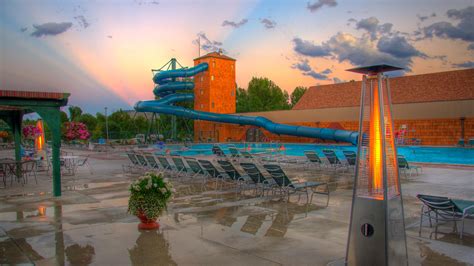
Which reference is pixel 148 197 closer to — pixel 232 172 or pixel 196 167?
pixel 232 172

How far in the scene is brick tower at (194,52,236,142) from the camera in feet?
148

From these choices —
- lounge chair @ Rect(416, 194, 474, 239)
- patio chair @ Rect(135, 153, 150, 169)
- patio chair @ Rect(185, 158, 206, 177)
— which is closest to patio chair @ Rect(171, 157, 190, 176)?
patio chair @ Rect(185, 158, 206, 177)

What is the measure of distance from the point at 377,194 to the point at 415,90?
35205 mm

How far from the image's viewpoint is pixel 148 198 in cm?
643

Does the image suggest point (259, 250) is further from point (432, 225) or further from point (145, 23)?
point (145, 23)

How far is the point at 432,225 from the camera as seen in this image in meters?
6.74

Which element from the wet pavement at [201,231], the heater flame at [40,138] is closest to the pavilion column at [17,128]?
the wet pavement at [201,231]

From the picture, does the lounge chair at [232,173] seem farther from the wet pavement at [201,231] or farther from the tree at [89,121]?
the tree at [89,121]

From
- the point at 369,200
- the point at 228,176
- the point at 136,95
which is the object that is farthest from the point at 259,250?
the point at 136,95

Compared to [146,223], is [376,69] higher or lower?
higher

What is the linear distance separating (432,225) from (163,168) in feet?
27.9

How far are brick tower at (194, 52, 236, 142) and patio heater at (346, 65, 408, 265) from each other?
39217mm

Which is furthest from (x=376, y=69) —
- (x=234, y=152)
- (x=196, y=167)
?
(x=234, y=152)

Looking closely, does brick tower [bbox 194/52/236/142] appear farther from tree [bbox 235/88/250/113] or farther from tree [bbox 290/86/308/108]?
tree [bbox 290/86/308/108]
